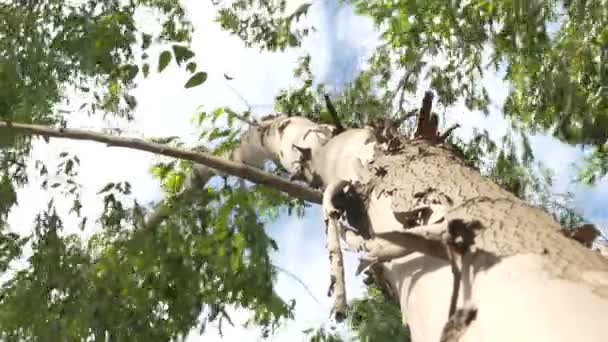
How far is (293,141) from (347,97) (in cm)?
224

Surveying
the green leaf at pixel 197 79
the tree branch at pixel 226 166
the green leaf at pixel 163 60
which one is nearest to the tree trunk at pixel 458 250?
the tree branch at pixel 226 166

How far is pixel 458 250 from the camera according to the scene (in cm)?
106

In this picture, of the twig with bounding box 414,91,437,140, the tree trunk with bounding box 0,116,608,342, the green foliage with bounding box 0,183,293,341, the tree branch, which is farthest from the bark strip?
the green foliage with bounding box 0,183,293,341

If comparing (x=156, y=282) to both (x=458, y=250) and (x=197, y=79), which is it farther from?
(x=458, y=250)

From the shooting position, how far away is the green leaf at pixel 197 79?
73.8 inches

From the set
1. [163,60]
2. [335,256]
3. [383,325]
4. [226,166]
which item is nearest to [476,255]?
[335,256]

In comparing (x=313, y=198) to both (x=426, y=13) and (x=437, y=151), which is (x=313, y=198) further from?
(x=426, y=13)

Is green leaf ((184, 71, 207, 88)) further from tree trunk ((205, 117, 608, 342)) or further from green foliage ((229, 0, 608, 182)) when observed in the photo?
green foliage ((229, 0, 608, 182))

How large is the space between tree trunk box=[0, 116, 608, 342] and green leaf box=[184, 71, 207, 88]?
19.7 inches

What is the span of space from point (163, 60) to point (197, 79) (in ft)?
0.48

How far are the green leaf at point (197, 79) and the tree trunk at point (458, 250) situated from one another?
0.50 metres

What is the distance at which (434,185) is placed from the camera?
1.49 metres

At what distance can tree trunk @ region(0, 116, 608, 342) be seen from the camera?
87 centimetres

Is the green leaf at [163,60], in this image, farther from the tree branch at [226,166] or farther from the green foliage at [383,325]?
the green foliage at [383,325]
